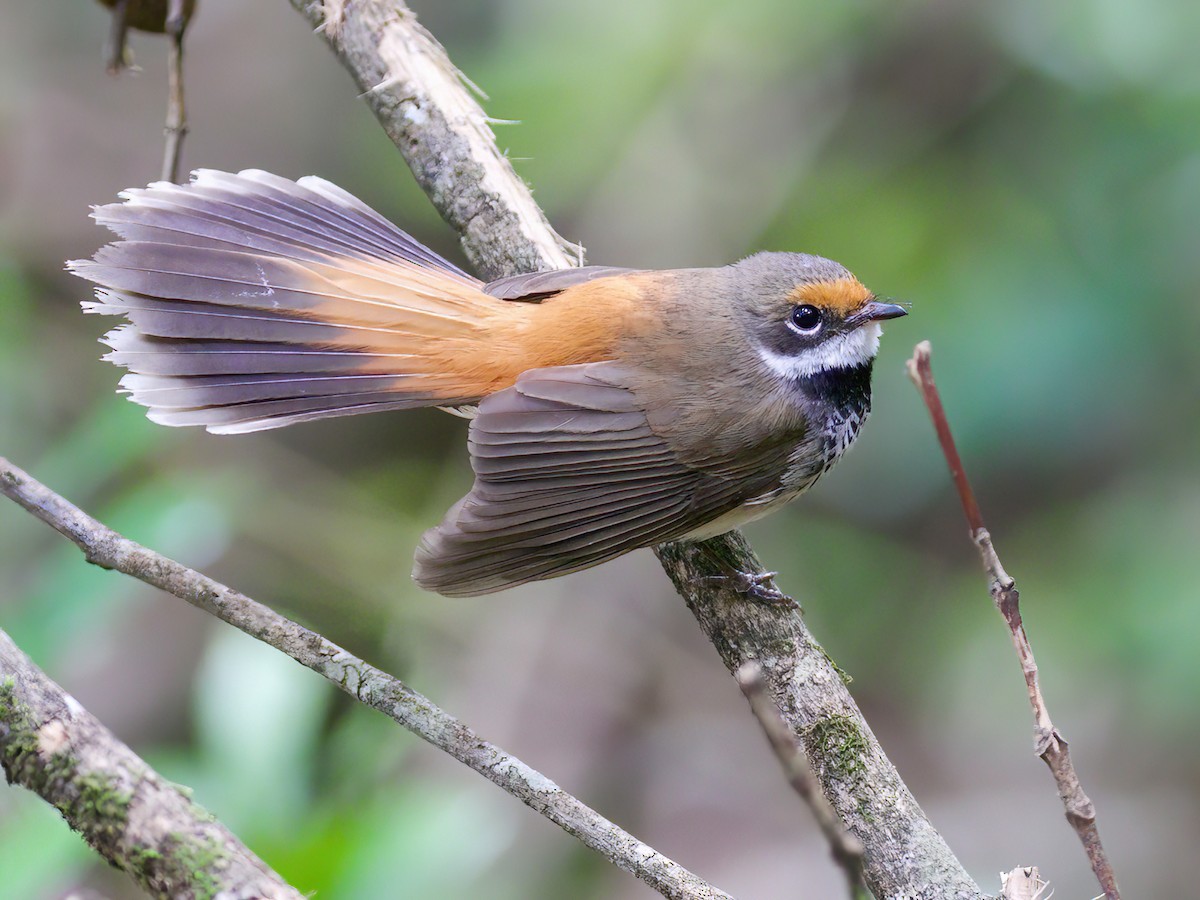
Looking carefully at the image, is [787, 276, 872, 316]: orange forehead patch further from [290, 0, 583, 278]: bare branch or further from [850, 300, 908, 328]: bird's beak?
[290, 0, 583, 278]: bare branch

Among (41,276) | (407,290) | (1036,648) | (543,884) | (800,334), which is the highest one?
(41,276)

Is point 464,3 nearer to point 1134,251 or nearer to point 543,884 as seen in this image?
point 1134,251

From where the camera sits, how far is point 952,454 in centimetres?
190

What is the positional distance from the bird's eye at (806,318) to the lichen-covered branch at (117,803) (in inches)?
76.5

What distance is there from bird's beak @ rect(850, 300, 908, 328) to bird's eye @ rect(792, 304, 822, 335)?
0.32ft

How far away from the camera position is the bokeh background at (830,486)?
379 centimetres

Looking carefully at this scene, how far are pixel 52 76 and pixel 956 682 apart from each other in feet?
18.9

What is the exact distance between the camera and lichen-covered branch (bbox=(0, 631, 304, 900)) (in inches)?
61.4

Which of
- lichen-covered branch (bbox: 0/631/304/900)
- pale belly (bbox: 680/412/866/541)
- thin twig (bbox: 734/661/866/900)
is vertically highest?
pale belly (bbox: 680/412/866/541)

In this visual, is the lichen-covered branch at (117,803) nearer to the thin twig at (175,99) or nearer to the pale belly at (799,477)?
the pale belly at (799,477)

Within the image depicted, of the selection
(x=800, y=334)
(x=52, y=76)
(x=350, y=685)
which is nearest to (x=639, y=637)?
(x=800, y=334)

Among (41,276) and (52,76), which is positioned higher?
(52,76)

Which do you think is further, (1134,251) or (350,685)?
(1134,251)

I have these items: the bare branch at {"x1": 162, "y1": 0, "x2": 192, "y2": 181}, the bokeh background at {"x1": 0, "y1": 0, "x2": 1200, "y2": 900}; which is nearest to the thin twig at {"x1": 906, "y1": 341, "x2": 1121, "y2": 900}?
the bokeh background at {"x1": 0, "y1": 0, "x2": 1200, "y2": 900}
